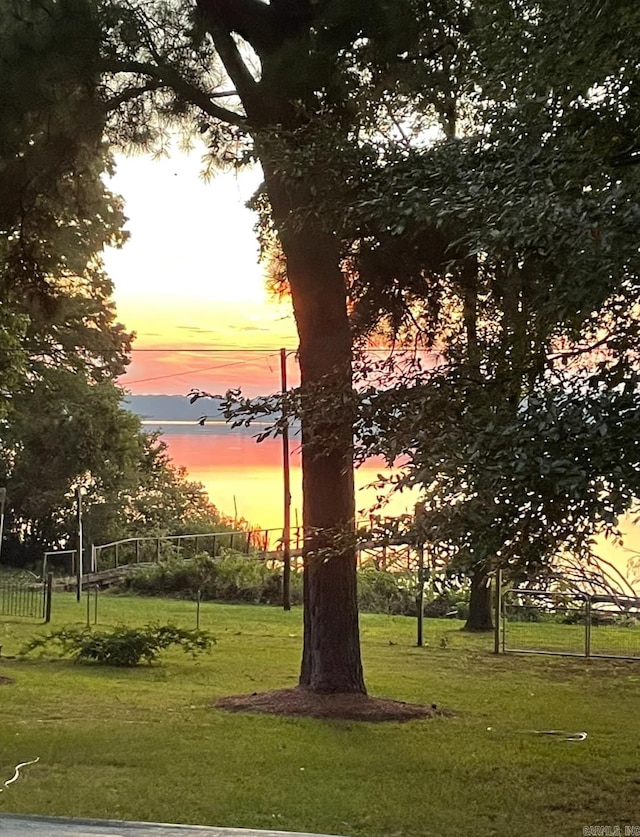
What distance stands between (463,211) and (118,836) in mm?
2725

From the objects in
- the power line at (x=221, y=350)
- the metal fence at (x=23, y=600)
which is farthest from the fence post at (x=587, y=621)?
the metal fence at (x=23, y=600)

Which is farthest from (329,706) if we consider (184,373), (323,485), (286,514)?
(184,373)

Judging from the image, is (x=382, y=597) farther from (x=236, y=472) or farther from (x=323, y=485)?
(x=323, y=485)

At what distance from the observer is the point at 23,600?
15898 millimetres

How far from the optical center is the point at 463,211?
162 inches

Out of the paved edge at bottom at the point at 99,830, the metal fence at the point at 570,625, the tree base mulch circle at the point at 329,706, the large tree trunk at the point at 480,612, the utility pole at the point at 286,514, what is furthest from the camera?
the utility pole at the point at 286,514

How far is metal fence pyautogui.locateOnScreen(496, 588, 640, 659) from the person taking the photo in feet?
33.3

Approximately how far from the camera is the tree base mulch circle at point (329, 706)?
7387mm

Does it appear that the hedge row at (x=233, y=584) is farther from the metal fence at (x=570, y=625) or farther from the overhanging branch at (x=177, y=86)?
the overhanging branch at (x=177, y=86)

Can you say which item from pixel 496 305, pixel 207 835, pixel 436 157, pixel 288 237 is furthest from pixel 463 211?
pixel 288 237

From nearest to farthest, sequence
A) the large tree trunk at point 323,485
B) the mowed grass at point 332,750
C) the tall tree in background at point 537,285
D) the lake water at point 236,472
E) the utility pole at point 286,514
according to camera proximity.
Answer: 1. the tall tree in background at point 537,285
2. the mowed grass at point 332,750
3. the large tree trunk at point 323,485
4. the utility pole at point 286,514
5. the lake water at point 236,472

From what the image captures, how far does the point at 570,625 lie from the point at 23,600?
856 centimetres

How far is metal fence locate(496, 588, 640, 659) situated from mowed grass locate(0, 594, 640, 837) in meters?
0.61

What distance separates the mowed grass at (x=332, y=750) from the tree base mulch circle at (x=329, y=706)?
0.69 feet
